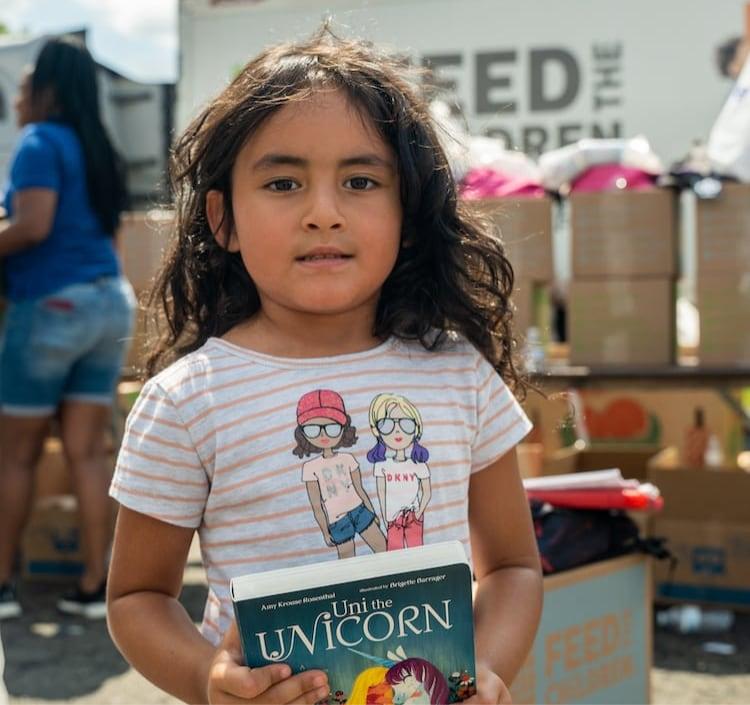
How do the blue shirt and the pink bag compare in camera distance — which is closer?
the blue shirt

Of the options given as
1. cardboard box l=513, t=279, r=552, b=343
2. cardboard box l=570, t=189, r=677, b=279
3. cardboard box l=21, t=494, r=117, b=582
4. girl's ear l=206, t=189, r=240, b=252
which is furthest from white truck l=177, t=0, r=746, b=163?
girl's ear l=206, t=189, r=240, b=252

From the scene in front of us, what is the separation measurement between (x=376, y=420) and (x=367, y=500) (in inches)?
3.6

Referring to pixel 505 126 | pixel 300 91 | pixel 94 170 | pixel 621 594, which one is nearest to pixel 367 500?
pixel 300 91

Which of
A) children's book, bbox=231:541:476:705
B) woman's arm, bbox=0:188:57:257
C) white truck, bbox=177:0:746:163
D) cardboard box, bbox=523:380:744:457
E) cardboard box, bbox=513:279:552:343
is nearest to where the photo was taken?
children's book, bbox=231:541:476:705

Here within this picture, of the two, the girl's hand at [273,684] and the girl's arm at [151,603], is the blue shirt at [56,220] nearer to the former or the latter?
the girl's arm at [151,603]

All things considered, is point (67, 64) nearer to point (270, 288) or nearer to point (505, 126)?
point (270, 288)

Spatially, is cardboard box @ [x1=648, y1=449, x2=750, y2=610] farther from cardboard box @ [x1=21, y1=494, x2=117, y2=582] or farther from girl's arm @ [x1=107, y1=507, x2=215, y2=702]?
girl's arm @ [x1=107, y1=507, x2=215, y2=702]

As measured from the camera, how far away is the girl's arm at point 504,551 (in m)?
1.36

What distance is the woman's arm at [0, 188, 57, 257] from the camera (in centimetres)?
329

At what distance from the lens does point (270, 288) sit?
1.31m

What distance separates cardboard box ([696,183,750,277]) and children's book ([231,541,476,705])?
2.73 metres

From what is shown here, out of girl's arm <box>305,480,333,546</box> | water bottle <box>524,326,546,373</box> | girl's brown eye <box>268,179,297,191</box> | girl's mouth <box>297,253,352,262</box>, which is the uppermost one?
girl's brown eye <box>268,179,297,191</box>

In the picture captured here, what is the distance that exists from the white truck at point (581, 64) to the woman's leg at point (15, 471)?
3.33 m

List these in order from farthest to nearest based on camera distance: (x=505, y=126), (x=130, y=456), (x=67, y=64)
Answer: (x=505, y=126), (x=67, y=64), (x=130, y=456)
